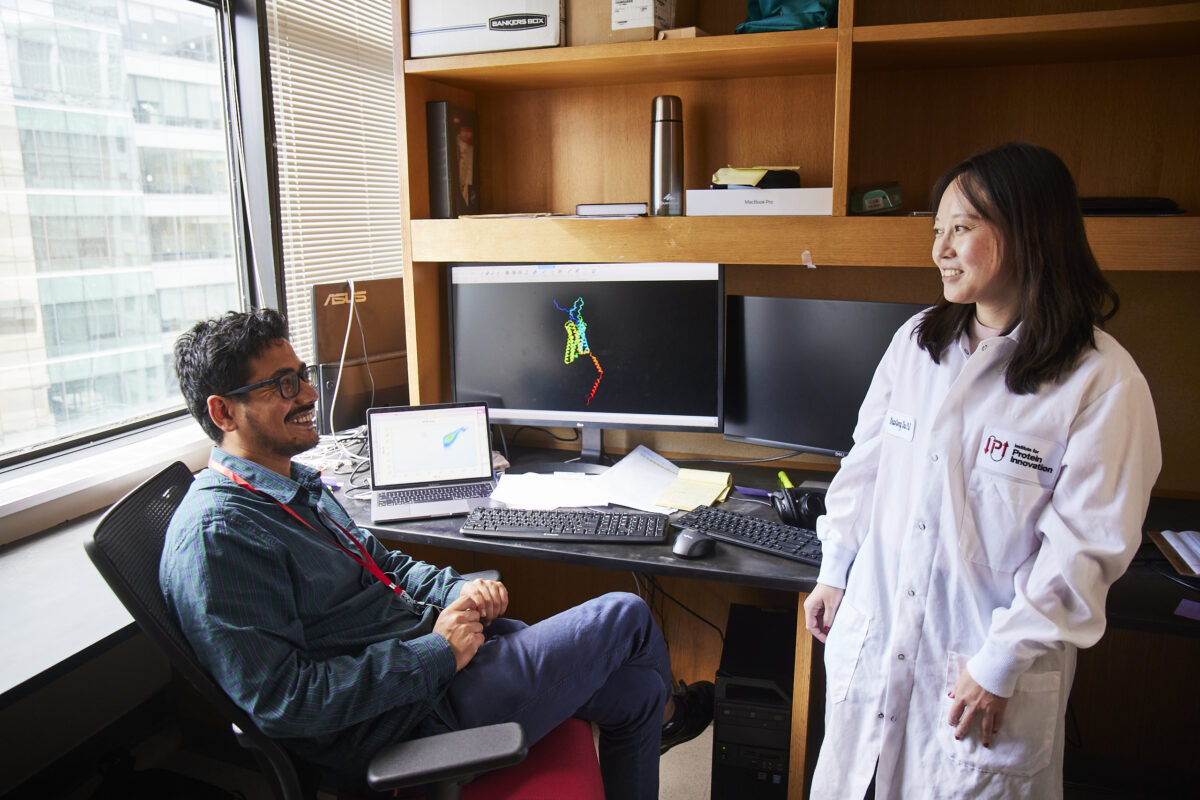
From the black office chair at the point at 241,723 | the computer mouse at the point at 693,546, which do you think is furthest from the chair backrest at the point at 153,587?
the computer mouse at the point at 693,546

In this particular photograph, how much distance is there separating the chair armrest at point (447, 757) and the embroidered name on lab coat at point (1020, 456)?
83 centimetres

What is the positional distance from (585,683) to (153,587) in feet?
2.53

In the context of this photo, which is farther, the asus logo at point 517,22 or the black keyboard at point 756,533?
the asus logo at point 517,22

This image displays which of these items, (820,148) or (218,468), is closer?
(218,468)

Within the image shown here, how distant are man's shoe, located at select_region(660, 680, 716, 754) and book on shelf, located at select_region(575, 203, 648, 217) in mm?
1301

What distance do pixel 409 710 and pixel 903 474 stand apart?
3.04ft

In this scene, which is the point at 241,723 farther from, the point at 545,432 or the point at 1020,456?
the point at 545,432

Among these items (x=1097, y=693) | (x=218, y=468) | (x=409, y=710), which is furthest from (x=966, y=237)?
(x=1097, y=693)

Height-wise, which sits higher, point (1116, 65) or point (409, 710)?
point (1116, 65)

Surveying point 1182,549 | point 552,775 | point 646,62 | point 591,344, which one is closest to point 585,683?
point 552,775

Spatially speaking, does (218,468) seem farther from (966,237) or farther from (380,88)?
(380,88)

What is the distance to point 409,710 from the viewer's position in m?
1.46

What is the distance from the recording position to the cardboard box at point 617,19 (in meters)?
1.99

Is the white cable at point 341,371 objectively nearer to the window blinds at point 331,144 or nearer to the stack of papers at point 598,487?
the window blinds at point 331,144
